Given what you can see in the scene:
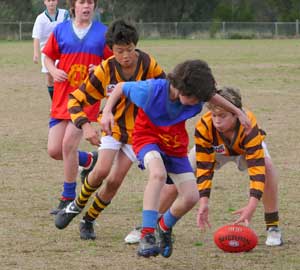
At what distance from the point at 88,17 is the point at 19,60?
25.5 meters

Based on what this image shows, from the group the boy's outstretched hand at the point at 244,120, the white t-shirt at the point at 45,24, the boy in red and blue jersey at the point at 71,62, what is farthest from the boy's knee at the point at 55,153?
the white t-shirt at the point at 45,24

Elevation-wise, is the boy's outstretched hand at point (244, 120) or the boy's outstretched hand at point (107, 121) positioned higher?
the boy's outstretched hand at point (107, 121)

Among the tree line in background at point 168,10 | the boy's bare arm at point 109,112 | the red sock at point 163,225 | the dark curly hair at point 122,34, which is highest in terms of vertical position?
the dark curly hair at point 122,34

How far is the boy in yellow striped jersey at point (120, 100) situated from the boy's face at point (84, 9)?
1.00 meters

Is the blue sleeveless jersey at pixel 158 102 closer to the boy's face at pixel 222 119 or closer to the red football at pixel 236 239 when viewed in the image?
the boy's face at pixel 222 119

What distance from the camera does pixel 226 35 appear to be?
61.8 meters

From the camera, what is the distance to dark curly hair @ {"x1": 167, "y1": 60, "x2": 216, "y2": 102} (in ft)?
18.0

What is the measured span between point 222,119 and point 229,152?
0.39m

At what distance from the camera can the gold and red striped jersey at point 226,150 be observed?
6.17m

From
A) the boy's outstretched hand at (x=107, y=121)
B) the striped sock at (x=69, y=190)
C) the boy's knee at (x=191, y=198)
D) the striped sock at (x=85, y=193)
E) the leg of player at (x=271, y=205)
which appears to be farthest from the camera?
the striped sock at (x=69, y=190)

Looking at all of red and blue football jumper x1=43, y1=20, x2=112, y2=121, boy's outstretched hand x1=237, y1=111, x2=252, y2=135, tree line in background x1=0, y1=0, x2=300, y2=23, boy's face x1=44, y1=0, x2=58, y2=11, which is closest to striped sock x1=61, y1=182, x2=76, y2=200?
red and blue football jumper x1=43, y1=20, x2=112, y2=121

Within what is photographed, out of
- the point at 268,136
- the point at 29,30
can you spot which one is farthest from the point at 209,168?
the point at 29,30

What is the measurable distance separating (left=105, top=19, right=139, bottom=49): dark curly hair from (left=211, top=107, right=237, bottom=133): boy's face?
823mm

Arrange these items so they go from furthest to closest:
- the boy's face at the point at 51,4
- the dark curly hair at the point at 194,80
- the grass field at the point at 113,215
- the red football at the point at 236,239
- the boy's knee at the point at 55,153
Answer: the boy's face at the point at 51,4 < the boy's knee at the point at 55,153 < the red football at the point at 236,239 < the grass field at the point at 113,215 < the dark curly hair at the point at 194,80
